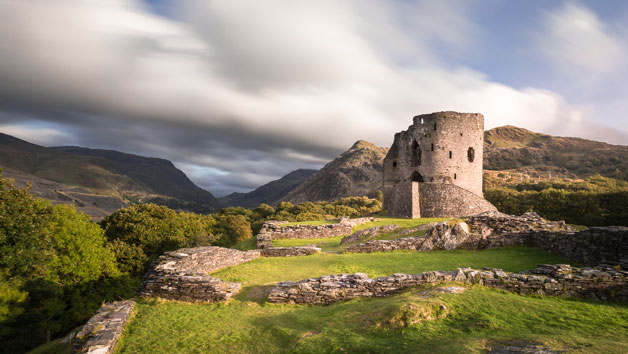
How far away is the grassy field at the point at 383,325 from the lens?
7.06 m

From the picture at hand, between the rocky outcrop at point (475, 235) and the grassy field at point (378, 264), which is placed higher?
the rocky outcrop at point (475, 235)

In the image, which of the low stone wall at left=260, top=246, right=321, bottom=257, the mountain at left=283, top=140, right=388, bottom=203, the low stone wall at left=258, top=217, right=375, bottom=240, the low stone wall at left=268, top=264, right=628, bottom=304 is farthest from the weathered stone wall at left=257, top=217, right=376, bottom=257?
the mountain at left=283, top=140, right=388, bottom=203

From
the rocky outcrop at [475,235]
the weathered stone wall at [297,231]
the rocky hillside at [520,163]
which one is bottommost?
the weathered stone wall at [297,231]

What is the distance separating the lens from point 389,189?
41594 millimetres

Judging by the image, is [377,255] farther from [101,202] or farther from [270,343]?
[101,202]

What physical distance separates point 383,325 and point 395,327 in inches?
12.9

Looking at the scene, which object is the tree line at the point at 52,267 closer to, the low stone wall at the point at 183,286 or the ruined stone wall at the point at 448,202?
the low stone wall at the point at 183,286

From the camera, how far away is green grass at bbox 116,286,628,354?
701cm

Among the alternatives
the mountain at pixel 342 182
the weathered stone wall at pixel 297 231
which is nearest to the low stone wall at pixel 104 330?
the weathered stone wall at pixel 297 231

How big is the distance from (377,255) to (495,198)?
3872 cm

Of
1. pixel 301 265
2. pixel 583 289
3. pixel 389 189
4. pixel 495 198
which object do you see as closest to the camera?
pixel 583 289

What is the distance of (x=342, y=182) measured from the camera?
156 m

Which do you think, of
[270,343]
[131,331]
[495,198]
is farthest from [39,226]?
[495,198]

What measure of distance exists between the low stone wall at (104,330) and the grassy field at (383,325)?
0.34m
